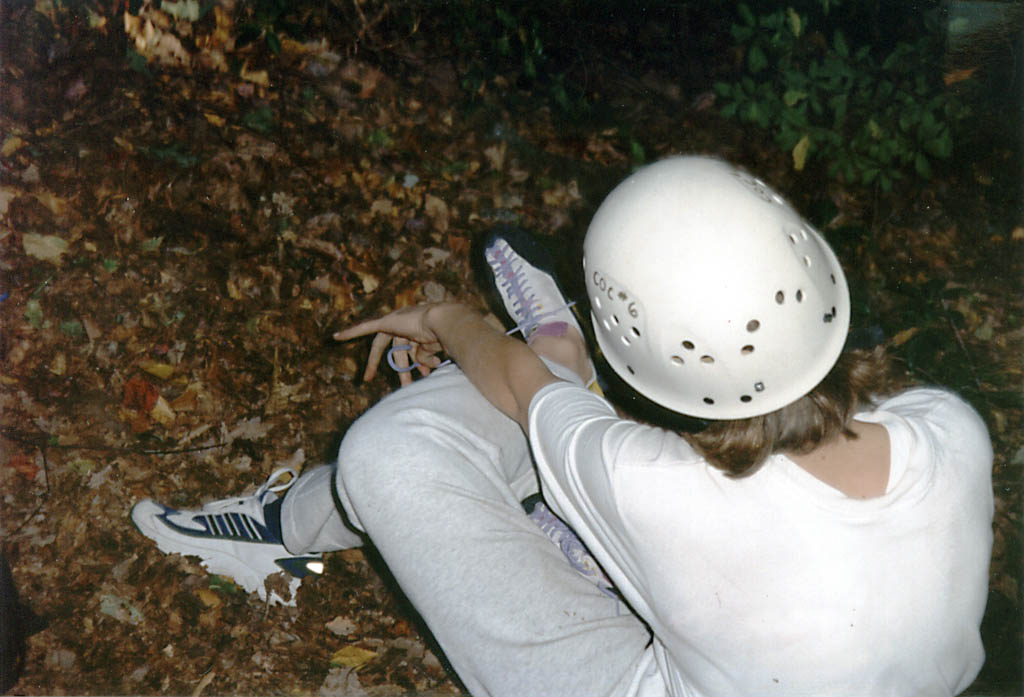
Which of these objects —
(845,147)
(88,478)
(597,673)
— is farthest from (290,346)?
(845,147)

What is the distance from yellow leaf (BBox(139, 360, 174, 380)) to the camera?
291 centimetres

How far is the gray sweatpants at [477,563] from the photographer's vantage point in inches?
65.0

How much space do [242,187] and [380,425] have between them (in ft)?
5.62

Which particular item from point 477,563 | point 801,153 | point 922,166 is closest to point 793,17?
point 801,153

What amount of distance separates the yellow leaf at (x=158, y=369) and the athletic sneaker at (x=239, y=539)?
521 mm

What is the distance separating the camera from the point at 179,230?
304cm

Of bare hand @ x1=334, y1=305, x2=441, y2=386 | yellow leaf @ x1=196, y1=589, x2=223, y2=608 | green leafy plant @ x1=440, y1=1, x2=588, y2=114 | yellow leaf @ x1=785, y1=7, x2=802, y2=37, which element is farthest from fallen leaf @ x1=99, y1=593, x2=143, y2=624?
yellow leaf @ x1=785, y1=7, x2=802, y2=37

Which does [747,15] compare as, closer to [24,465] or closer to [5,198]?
[5,198]

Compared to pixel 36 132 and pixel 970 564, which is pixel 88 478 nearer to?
pixel 36 132

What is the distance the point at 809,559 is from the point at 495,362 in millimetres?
1069

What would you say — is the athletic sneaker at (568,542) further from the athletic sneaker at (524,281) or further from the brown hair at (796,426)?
the brown hair at (796,426)

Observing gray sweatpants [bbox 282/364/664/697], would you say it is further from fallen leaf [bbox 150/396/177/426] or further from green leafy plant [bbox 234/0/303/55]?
green leafy plant [bbox 234/0/303/55]

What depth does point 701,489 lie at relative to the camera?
139cm

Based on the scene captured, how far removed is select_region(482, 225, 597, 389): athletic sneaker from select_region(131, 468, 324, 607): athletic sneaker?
45.2 inches
